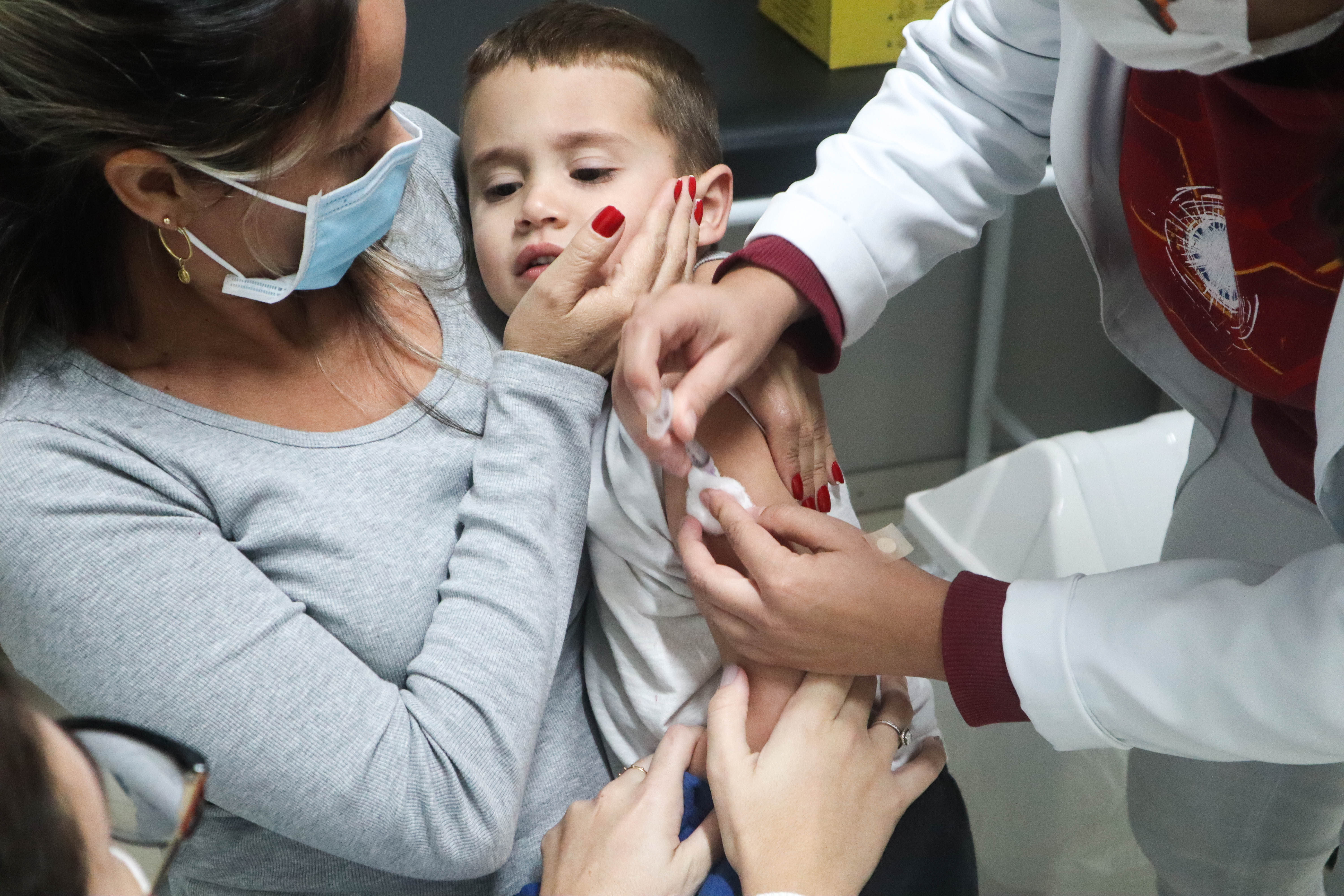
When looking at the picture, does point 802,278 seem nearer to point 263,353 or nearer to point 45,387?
point 263,353

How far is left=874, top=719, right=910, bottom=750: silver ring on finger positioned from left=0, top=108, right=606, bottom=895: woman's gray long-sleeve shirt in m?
0.34

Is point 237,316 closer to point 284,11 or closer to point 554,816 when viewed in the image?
point 284,11

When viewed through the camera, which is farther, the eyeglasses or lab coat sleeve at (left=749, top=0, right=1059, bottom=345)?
lab coat sleeve at (left=749, top=0, right=1059, bottom=345)

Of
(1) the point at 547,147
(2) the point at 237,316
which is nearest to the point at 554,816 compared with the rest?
(2) the point at 237,316

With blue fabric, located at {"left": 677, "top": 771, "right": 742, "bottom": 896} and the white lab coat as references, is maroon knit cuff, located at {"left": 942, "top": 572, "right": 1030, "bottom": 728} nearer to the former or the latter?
the white lab coat

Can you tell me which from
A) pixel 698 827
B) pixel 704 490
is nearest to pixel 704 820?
pixel 698 827

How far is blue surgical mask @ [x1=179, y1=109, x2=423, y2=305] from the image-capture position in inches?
40.8

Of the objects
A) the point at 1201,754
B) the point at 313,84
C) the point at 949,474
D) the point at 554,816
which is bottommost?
the point at 949,474

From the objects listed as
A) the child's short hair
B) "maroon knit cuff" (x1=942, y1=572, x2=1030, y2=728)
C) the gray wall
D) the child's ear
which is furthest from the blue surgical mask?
the gray wall

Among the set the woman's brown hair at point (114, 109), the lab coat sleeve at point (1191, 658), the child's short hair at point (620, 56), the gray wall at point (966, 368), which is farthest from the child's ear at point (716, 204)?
the gray wall at point (966, 368)

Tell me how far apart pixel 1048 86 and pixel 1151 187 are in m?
0.22

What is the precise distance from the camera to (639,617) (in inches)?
46.8

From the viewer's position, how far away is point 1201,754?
0.92 m

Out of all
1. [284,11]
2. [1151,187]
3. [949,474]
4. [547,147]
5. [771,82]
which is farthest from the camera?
[949,474]
